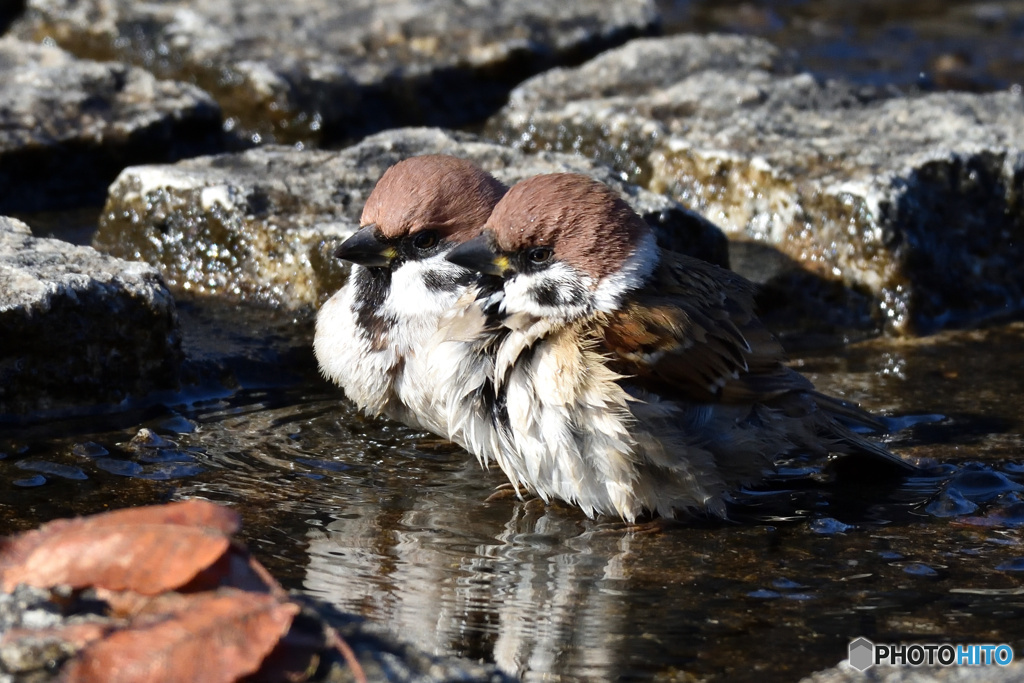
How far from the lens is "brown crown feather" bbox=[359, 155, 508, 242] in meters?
4.17

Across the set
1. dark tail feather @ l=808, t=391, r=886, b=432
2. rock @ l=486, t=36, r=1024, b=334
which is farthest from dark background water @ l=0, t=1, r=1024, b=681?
rock @ l=486, t=36, r=1024, b=334

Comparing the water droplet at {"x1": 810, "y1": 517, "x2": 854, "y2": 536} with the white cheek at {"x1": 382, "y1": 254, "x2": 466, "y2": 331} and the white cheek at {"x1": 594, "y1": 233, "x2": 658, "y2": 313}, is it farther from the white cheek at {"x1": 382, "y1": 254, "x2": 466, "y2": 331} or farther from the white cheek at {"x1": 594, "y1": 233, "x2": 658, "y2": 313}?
the white cheek at {"x1": 382, "y1": 254, "x2": 466, "y2": 331}

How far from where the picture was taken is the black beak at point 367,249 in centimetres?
412

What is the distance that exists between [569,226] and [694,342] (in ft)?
1.72

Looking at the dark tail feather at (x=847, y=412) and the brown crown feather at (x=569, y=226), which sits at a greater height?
the brown crown feather at (x=569, y=226)

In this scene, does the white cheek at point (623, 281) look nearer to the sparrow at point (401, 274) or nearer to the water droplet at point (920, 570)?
the sparrow at point (401, 274)

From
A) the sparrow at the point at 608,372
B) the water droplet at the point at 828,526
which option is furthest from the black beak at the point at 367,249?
the water droplet at the point at 828,526

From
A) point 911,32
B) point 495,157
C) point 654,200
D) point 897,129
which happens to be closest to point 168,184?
point 495,157

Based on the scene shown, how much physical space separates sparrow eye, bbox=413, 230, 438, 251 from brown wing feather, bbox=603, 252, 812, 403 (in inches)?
32.6

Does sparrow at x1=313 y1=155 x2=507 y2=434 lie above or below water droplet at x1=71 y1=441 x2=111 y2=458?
above

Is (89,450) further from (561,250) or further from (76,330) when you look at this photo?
(561,250)

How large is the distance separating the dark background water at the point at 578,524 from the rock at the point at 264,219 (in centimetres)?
20

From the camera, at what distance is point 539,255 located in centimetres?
374

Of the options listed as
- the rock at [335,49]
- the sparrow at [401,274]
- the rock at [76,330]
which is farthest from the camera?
the rock at [335,49]
